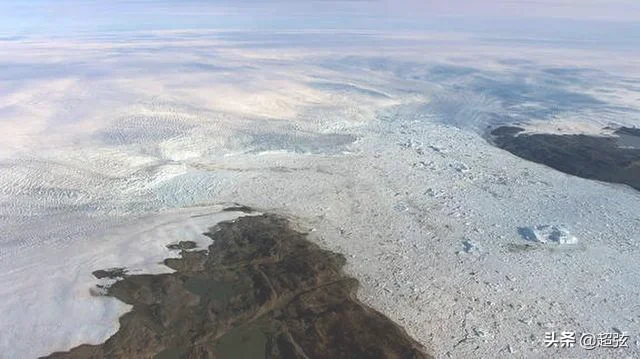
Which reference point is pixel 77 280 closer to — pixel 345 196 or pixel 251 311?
pixel 251 311

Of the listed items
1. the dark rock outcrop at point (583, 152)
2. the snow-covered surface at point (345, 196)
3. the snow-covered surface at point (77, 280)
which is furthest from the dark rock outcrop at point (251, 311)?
the dark rock outcrop at point (583, 152)

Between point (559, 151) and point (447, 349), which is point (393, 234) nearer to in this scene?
point (447, 349)

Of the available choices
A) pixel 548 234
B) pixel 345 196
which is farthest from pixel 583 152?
pixel 345 196

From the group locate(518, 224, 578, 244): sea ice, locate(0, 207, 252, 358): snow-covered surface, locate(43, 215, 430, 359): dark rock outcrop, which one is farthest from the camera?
locate(518, 224, 578, 244): sea ice

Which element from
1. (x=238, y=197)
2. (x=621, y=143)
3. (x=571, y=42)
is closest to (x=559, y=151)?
(x=621, y=143)

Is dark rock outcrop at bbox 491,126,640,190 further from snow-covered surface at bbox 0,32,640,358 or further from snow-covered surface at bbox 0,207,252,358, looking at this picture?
snow-covered surface at bbox 0,207,252,358

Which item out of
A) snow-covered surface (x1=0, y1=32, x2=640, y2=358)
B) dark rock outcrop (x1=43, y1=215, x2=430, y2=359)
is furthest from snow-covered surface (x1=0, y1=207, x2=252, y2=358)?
dark rock outcrop (x1=43, y1=215, x2=430, y2=359)

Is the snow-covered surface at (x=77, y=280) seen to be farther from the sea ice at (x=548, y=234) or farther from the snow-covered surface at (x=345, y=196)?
the sea ice at (x=548, y=234)

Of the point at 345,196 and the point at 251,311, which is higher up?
the point at 345,196
